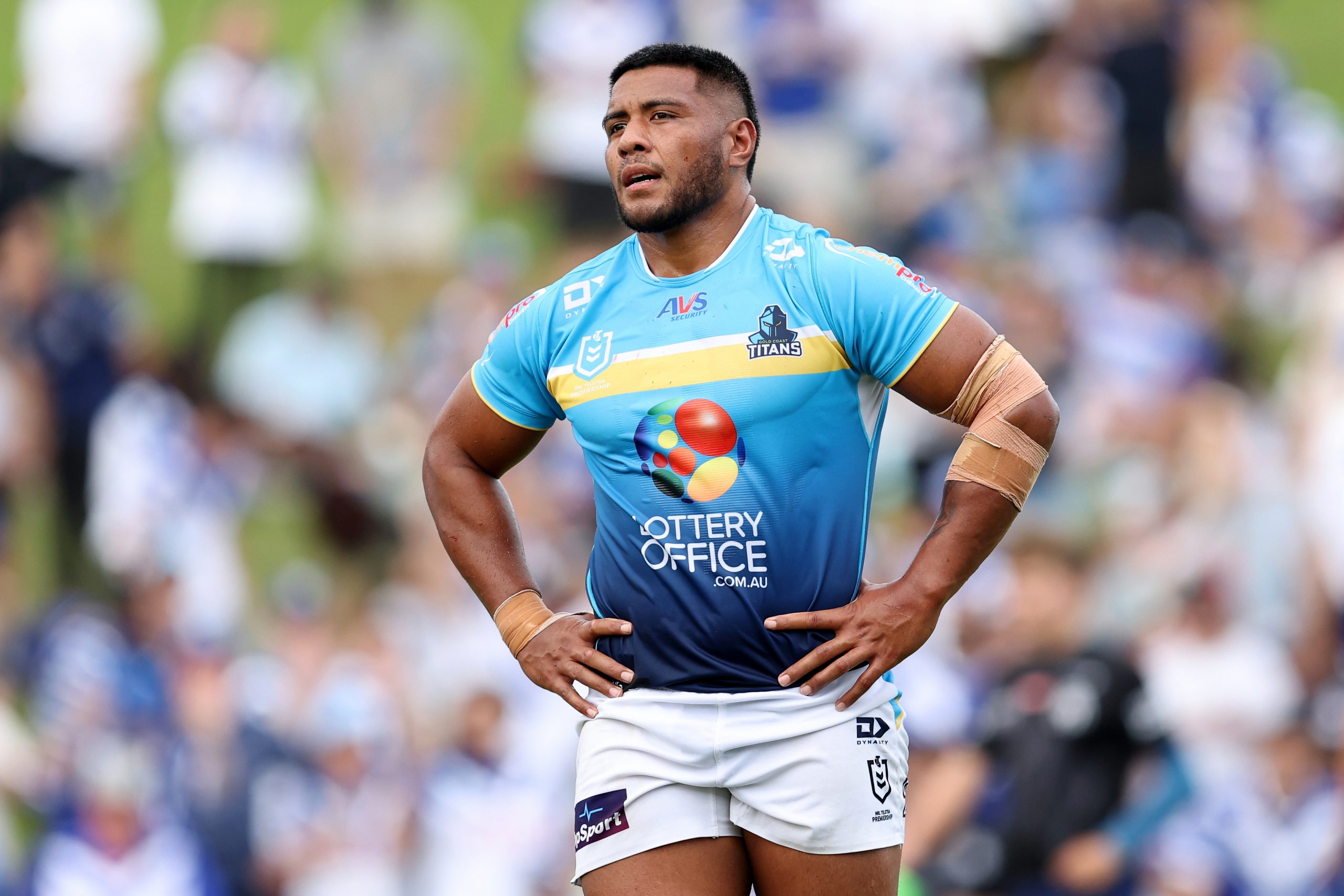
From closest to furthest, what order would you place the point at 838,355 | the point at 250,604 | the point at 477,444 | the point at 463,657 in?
1. the point at 838,355
2. the point at 477,444
3. the point at 463,657
4. the point at 250,604

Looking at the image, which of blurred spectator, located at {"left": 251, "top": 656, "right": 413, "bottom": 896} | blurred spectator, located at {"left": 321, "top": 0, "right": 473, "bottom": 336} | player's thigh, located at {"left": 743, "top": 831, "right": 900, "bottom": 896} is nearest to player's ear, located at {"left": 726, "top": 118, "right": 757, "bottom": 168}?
player's thigh, located at {"left": 743, "top": 831, "right": 900, "bottom": 896}

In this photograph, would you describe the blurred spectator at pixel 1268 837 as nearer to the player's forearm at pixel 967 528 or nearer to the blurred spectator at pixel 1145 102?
the blurred spectator at pixel 1145 102

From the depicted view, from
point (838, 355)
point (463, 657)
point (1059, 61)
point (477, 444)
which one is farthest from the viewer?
point (1059, 61)

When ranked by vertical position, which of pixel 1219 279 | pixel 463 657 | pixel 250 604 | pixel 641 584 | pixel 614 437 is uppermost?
pixel 1219 279

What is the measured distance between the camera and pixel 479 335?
38.3 ft

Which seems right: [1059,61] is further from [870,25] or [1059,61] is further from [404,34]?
[404,34]

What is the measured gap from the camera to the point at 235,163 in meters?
12.5

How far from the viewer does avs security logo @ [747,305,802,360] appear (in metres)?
3.92

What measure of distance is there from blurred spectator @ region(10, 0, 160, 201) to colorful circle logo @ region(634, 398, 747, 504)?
971cm

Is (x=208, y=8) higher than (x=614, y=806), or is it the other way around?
(x=208, y=8)

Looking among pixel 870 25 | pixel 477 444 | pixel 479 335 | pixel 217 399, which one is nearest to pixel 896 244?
pixel 870 25

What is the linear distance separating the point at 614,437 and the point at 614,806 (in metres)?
0.88

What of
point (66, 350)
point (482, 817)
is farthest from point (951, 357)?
point (66, 350)

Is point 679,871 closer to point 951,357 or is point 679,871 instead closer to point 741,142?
point 951,357
